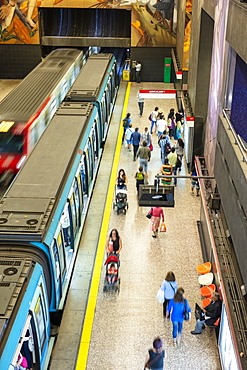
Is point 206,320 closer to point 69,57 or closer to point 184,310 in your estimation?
point 184,310

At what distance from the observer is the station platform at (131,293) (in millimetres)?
10141

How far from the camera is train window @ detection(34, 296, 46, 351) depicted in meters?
8.52

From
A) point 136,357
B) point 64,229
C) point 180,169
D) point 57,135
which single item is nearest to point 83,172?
point 57,135

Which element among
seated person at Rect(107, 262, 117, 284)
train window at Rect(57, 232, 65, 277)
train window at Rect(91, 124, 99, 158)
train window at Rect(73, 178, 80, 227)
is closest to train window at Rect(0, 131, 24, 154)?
train window at Rect(91, 124, 99, 158)

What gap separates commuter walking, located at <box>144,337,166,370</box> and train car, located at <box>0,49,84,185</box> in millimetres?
7410

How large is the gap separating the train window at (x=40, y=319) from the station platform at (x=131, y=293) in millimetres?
1074

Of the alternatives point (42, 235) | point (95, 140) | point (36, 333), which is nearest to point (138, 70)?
point (95, 140)

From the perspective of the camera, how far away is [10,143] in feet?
50.0

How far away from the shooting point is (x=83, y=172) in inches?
575

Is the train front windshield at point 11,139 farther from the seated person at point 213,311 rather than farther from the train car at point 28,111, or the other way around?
the seated person at point 213,311

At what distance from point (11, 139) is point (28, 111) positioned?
1680 millimetres

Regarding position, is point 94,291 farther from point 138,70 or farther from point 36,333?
point 138,70

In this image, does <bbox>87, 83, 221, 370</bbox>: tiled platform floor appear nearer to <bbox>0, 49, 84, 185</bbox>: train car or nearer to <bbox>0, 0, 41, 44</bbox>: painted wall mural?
<bbox>0, 49, 84, 185</bbox>: train car

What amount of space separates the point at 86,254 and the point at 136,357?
394 cm
